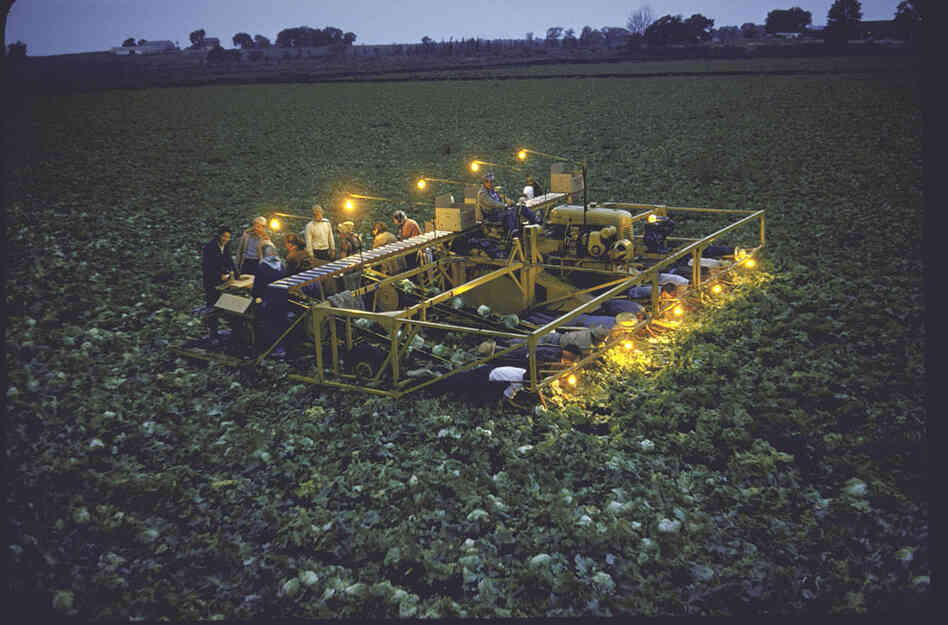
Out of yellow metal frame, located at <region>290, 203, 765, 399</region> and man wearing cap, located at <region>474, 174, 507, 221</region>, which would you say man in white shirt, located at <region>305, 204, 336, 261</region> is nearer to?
yellow metal frame, located at <region>290, 203, 765, 399</region>

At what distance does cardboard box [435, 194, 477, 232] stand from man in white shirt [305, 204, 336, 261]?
2352 mm

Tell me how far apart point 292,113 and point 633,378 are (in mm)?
61845

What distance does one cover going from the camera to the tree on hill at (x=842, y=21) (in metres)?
50.3

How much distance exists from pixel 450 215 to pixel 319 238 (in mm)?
2791

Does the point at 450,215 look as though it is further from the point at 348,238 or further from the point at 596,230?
the point at 596,230

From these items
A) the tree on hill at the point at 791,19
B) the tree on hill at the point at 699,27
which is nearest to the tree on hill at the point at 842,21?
the tree on hill at the point at 791,19

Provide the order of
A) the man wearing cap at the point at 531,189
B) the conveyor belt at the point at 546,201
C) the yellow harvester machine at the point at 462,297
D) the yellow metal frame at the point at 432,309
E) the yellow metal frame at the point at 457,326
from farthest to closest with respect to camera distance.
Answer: the man wearing cap at the point at 531,189, the conveyor belt at the point at 546,201, the yellow harvester machine at the point at 462,297, the yellow metal frame at the point at 432,309, the yellow metal frame at the point at 457,326

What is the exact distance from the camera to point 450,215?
14430 millimetres

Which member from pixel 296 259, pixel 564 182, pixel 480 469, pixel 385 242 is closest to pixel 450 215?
pixel 385 242

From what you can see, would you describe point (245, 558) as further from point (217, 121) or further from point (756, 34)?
point (756, 34)

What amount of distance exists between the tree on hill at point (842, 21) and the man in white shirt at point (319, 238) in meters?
37.0

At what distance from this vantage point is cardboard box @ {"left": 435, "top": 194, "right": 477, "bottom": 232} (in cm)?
1440

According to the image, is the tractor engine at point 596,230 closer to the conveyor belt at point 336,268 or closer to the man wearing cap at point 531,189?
→ the man wearing cap at point 531,189

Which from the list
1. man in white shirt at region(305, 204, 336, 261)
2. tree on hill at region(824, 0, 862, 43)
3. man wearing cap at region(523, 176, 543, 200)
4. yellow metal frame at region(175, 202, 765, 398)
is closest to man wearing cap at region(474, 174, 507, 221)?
yellow metal frame at region(175, 202, 765, 398)
